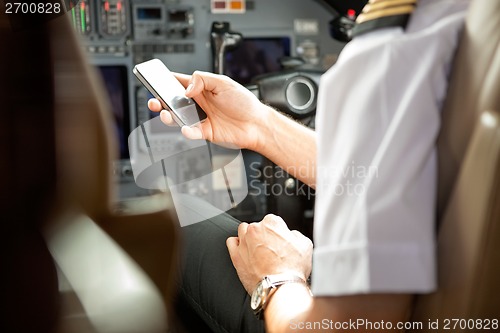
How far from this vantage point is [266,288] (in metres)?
0.87

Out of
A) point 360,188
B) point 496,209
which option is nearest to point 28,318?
point 360,188

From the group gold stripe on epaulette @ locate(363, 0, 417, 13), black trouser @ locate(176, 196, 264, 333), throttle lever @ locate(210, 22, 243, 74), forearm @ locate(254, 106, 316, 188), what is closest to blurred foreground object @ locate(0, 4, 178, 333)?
gold stripe on epaulette @ locate(363, 0, 417, 13)

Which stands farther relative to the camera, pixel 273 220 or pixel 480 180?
pixel 273 220

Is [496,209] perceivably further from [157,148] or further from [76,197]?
[157,148]

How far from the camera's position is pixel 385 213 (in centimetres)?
62

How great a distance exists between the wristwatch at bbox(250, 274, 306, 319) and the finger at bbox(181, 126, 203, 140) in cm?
34

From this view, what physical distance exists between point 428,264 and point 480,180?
12 centimetres

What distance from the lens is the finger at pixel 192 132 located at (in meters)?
1.12

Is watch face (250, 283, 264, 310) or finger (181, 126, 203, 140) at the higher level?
finger (181, 126, 203, 140)

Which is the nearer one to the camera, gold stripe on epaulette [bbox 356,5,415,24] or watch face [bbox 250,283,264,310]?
gold stripe on epaulette [bbox 356,5,415,24]

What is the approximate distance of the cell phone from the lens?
113 centimetres

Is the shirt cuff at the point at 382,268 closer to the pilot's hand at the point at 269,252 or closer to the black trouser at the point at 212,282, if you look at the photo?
the pilot's hand at the point at 269,252

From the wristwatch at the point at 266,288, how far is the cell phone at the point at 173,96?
0.36 m

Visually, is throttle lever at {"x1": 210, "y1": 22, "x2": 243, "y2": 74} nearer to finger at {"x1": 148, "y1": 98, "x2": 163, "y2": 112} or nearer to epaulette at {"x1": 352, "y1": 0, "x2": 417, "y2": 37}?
finger at {"x1": 148, "y1": 98, "x2": 163, "y2": 112}
